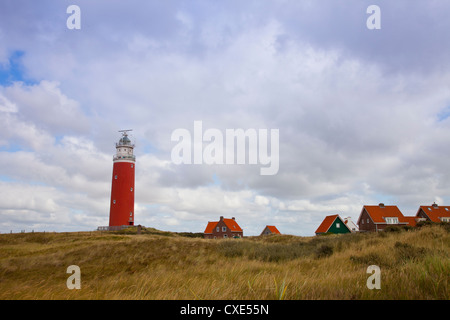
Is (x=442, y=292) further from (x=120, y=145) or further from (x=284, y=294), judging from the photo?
(x=120, y=145)

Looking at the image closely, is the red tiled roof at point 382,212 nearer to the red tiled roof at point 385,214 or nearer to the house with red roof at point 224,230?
the red tiled roof at point 385,214

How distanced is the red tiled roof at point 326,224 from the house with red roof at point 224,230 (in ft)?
50.7

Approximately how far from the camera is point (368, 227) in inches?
2055

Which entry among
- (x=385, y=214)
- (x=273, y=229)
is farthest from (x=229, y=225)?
(x=385, y=214)

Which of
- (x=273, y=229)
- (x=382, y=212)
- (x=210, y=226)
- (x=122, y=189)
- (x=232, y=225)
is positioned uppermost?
(x=122, y=189)

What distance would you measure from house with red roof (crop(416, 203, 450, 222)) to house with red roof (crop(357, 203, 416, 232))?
2469mm

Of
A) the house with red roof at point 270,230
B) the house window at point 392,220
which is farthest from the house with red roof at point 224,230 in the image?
the house window at point 392,220

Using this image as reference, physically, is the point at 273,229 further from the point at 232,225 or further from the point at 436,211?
the point at 436,211

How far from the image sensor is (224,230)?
6053cm

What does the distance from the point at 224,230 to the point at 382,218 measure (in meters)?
28.4

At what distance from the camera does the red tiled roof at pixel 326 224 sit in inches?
Result: 2045

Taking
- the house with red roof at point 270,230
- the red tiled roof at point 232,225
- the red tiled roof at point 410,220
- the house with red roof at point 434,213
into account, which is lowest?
the house with red roof at point 270,230

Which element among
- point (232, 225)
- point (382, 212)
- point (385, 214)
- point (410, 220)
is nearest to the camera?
point (385, 214)
